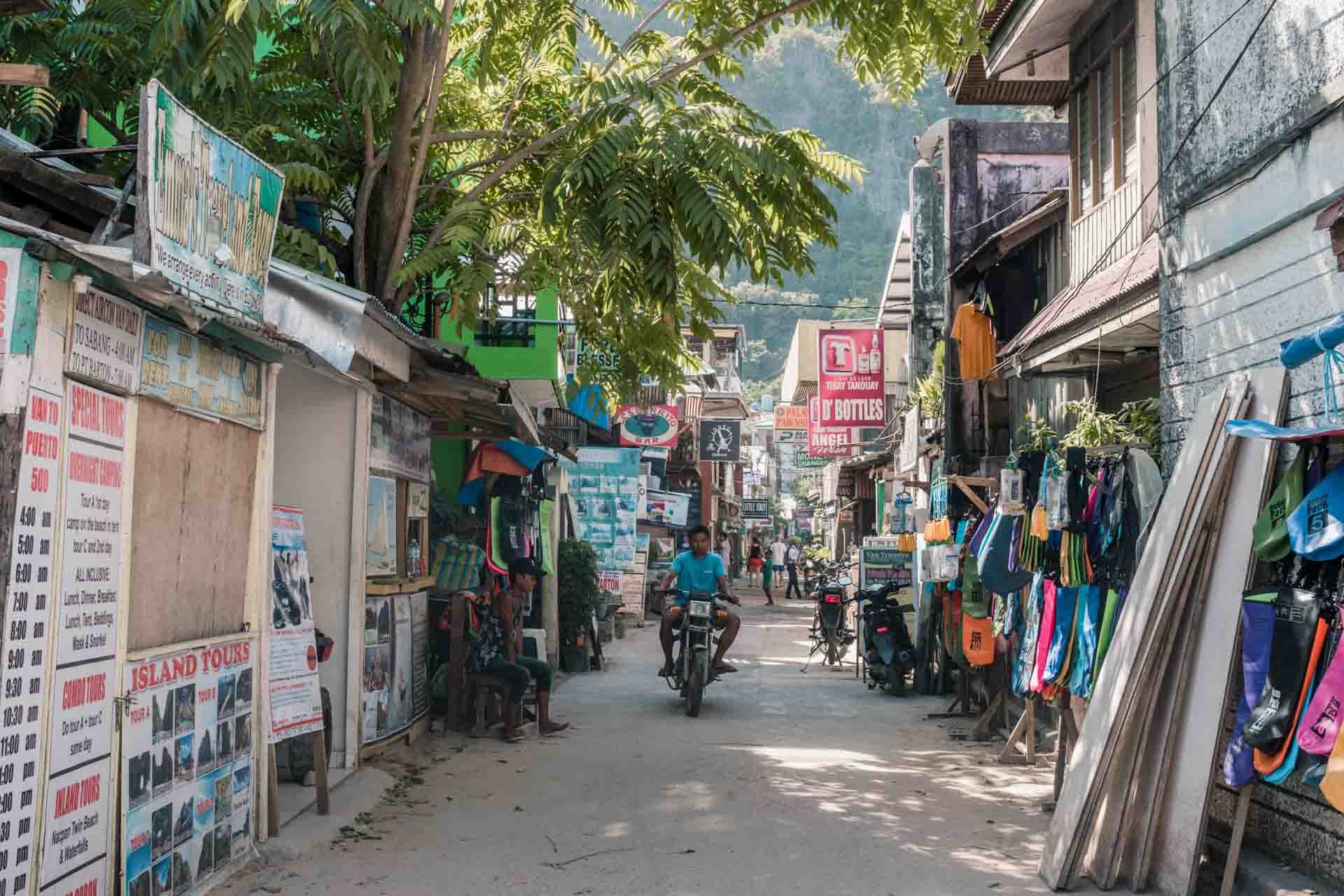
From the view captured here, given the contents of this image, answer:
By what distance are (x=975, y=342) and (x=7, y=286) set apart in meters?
12.1

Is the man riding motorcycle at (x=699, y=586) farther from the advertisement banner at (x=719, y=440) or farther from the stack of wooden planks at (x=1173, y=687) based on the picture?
the advertisement banner at (x=719, y=440)

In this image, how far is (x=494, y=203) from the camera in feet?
34.5

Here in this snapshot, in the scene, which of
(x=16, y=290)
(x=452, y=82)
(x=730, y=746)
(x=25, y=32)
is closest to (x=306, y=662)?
(x=16, y=290)

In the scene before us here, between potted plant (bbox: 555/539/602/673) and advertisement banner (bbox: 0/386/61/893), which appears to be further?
potted plant (bbox: 555/539/602/673)

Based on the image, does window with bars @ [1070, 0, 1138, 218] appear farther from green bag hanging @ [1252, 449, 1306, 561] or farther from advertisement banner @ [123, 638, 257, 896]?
advertisement banner @ [123, 638, 257, 896]

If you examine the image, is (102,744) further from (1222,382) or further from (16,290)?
(1222,382)

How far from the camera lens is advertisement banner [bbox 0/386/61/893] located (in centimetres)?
415

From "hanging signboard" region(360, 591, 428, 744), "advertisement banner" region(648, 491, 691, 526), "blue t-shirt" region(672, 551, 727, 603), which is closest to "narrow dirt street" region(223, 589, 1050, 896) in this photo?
"hanging signboard" region(360, 591, 428, 744)

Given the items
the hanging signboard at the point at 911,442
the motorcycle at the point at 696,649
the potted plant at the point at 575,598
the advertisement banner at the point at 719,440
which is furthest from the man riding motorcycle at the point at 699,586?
the advertisement banner at the point at 719,440

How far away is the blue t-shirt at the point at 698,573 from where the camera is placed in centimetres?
1340

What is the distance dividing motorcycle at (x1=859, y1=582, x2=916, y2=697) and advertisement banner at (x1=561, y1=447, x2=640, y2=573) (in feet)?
26.8

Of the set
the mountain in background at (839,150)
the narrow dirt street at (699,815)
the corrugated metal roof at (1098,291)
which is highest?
the mountain in background at (839,150)

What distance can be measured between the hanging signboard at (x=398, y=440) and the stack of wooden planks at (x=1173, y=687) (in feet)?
18.6

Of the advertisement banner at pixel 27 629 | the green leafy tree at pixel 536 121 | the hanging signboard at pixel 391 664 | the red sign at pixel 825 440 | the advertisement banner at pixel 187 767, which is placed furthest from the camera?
the red sign at pixel 825 440
